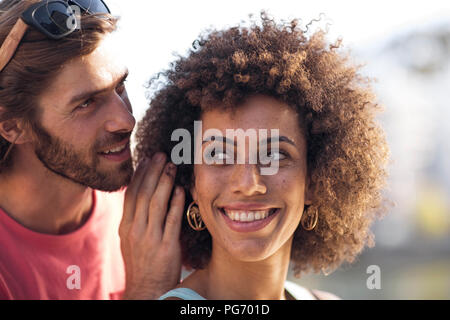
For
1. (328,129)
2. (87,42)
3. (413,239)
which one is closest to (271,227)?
(328,129)

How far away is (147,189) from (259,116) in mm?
971

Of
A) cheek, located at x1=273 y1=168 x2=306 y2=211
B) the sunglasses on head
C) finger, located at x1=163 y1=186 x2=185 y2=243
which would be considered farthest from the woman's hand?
the sunglasses on head

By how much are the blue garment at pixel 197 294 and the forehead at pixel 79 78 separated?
1444 mm

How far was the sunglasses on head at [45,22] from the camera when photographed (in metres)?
3.26

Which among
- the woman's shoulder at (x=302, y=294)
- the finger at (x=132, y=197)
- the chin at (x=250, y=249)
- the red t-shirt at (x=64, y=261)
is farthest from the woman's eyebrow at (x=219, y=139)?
the red t-shirt at (x=64, y=261)

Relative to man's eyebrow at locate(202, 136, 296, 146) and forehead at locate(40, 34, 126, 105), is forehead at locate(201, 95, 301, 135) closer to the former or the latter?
man's eyebrow at locate(202, 136, 296, 146)

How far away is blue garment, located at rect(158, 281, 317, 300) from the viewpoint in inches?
113

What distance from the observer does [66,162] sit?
3443 millimetres

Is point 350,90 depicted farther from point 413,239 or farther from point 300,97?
point 413,239

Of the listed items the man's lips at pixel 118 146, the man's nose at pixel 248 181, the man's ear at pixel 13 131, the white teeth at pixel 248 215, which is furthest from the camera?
the man's ear at pixel 13 131

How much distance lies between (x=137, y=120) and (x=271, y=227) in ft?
4.56

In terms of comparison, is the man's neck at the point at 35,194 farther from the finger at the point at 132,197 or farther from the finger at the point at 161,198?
the finger at the point at 161,198

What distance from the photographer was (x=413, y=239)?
→ 45.5ft
